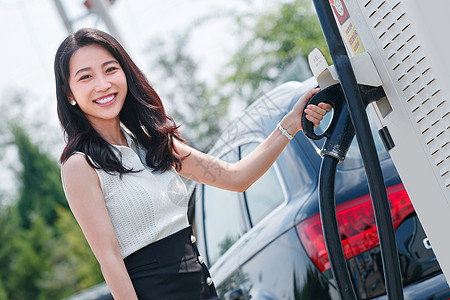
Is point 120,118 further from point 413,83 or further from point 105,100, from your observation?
point 413,83

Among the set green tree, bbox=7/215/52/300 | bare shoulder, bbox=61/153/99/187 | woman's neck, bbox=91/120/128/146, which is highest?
green tree, bbox=7/215/52/300

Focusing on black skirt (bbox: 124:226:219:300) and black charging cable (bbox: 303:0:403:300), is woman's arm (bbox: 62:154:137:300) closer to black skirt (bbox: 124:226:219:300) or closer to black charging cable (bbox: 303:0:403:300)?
black skirt (bbox: 124:226:219:300)

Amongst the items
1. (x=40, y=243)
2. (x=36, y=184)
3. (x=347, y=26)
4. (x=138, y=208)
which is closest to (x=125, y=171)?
(x=138, y=208)

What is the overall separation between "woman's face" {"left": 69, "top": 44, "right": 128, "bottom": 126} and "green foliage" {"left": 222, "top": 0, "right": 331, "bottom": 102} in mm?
7758

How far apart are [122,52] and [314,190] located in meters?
0.93

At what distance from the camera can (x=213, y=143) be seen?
11.0ft

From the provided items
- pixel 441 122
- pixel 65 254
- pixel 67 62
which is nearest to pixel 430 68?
pixel 441 122

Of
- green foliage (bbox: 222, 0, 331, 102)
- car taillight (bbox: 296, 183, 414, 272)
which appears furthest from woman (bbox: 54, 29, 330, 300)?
green foliage (bbox: 222, 0, 331, 102)

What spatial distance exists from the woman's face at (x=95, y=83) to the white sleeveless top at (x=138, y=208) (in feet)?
0.44

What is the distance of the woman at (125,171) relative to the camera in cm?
184

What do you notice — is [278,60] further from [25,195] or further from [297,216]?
[25,195]

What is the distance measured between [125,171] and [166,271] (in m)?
0.31

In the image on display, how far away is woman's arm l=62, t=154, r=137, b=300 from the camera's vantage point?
1.81 metres

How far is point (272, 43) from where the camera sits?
34.4 ft
